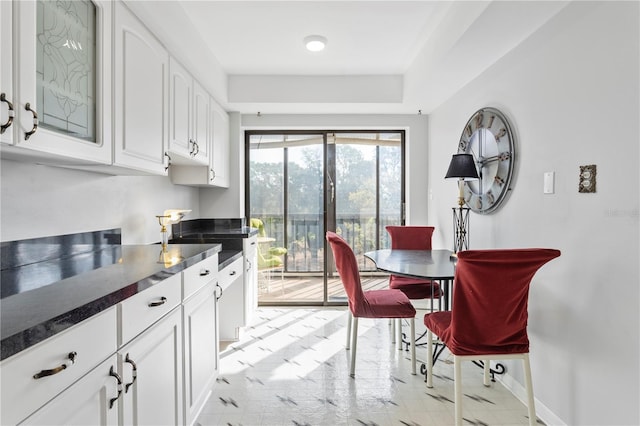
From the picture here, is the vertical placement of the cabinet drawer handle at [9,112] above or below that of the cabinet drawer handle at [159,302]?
above

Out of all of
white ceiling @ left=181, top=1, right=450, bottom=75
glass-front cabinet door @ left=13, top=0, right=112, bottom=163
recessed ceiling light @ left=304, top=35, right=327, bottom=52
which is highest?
white ceiling @ left=181, top=1, right=450, bottom=75

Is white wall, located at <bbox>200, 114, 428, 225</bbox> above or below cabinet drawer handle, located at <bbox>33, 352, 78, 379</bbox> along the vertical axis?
above

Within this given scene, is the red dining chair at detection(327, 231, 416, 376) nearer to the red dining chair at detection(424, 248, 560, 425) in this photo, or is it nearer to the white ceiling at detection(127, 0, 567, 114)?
the red dining chair at detection(424, 248, 560, 425)

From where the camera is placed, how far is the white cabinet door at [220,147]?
123 inches

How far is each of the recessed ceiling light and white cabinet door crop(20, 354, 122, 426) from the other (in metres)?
2.37

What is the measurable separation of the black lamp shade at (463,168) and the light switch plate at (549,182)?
1.93ft

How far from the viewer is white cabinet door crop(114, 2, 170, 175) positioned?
161cm

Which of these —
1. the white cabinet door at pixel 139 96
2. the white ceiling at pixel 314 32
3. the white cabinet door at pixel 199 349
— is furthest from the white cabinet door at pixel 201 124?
the white cabinet door at pixel 199 349

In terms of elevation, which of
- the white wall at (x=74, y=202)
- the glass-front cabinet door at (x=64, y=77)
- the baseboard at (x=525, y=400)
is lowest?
the baseboard at (x=525, y=400)

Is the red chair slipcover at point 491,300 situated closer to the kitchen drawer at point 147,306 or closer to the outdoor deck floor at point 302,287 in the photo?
the kitchen drawer at point 147,306

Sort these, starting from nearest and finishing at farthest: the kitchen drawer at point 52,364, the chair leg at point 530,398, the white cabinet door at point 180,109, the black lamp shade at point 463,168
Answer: the kitchen drawer at point 52,364, the chair leg at point 530,398, the white cabinet door at point 180,109, the black lamp shade at point 463,168

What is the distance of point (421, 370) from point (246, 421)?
4.08ft

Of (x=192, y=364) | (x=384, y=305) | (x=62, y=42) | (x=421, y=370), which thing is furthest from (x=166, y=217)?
(x=421, y=370)


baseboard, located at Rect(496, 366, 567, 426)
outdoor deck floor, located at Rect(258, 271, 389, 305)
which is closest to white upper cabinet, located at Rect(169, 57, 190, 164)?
outdoor deck floor, located at Rect(258, 271, 389, 305)
